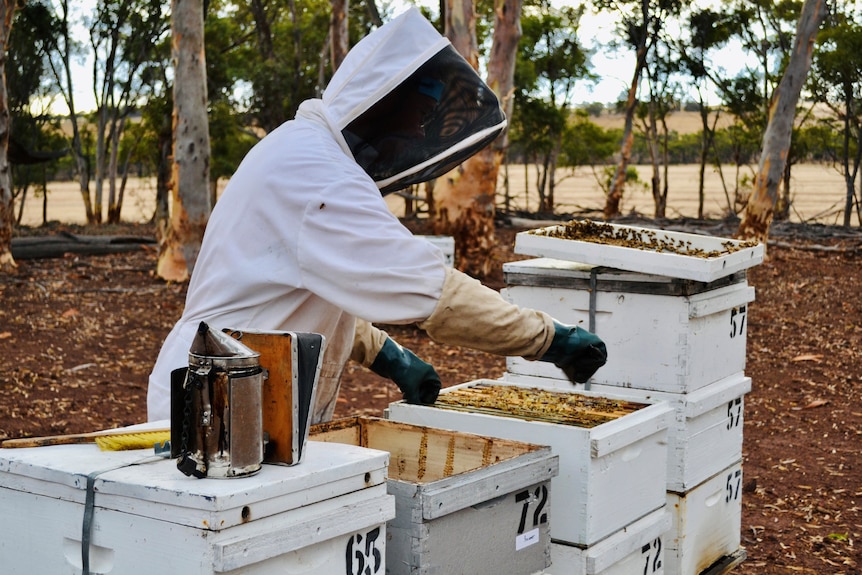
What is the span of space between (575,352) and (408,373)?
1.87 ft

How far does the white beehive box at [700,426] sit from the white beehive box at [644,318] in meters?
0.04

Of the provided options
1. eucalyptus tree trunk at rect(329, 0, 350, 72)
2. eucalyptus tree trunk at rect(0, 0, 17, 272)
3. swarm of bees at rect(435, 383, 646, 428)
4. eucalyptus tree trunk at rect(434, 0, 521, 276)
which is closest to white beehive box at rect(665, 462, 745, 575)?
swarm of bees at rect(435, 383, 646, 428)

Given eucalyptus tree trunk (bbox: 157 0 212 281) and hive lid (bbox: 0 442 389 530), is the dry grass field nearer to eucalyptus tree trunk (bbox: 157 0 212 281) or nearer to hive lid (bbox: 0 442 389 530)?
eucalyptus tree trunk (bbox: 157 0 212 281)

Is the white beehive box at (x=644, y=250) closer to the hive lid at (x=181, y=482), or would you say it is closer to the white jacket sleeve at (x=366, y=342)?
the white jacket sleeve at (x=366, y=342)

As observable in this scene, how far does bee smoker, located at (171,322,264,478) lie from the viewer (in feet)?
5.74

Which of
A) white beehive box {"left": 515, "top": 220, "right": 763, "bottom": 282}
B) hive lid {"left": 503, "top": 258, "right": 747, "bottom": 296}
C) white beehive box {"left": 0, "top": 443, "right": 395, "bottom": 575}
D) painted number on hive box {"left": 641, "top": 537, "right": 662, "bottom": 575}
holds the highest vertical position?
white beehive box {"left": 515, "top": 220, "right": 763, "bottom": 282}

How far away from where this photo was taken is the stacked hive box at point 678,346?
351 cm

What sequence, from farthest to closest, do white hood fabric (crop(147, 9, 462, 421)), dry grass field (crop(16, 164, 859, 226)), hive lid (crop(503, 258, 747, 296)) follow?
dry grass field (crop(16, 164, 859, 226)), hive lid (crop(503, 258, 747, 296)), white hood fabric (crop(147, 9, 462, 421))

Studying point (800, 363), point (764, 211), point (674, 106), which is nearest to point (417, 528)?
point (800, 363)

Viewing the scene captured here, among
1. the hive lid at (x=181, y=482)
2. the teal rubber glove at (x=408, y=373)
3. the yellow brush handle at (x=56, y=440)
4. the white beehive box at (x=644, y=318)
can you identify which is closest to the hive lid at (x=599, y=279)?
the white beehive box at (x=644, y=318)

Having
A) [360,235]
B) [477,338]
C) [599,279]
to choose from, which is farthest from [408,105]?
[599,279]

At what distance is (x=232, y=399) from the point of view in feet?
5.77

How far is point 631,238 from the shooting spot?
4336 mm

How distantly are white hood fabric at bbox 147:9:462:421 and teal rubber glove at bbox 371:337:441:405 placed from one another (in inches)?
11.4
